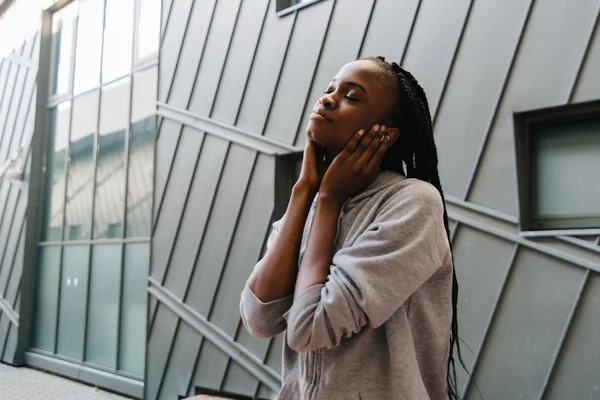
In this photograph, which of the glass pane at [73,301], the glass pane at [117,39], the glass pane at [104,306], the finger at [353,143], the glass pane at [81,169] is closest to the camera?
the finger at [353,143]

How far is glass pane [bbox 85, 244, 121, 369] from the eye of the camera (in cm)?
763

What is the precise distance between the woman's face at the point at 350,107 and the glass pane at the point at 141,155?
20.1 feet

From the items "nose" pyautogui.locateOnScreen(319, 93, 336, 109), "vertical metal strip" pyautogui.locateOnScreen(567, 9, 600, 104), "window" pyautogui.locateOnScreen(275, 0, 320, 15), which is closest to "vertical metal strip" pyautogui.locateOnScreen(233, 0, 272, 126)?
"window" pyautogui.locateOnScreen(275, 0, 320, 15)

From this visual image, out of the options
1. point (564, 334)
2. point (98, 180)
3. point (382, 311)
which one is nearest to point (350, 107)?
point (382, 311)

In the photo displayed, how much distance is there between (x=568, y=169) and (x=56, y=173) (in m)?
8.63

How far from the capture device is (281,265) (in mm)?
1292

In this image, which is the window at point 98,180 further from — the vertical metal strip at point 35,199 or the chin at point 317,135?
the chin at point 317,135

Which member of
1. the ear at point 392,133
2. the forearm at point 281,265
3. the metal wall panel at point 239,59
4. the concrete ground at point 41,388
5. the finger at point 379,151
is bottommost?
the concrete ground at point 41,388

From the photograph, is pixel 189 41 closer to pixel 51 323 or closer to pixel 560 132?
pixel 560 132

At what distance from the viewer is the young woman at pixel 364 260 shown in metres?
1.13

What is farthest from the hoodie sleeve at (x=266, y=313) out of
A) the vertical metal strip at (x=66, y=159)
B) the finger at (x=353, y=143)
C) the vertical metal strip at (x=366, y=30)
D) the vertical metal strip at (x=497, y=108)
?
the vertical metal strip at (x=66, y=159)

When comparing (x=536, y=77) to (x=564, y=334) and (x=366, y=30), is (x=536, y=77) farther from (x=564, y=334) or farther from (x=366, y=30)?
(x=564, y=334)

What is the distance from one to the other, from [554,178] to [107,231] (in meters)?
6.44

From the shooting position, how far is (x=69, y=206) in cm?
911
